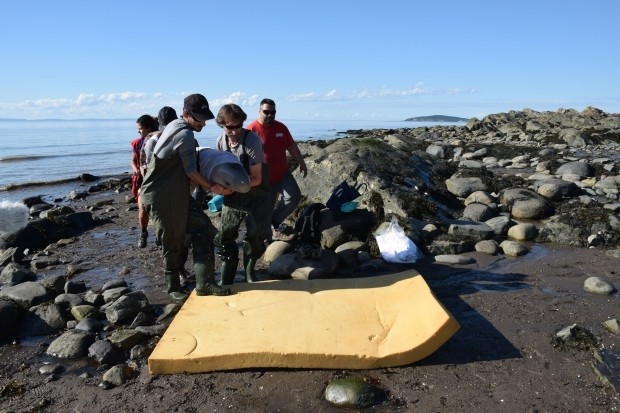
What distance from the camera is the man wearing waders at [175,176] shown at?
4504 millimetres

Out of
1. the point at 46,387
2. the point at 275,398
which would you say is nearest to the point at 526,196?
the point at 275,398

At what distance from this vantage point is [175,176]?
15.4 ft

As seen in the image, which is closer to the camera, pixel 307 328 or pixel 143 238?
pixel 307 328

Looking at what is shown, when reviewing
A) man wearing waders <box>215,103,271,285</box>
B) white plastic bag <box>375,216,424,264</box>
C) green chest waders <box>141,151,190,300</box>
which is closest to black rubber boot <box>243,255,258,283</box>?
man wearing waders <box>215,103,271,285</box>

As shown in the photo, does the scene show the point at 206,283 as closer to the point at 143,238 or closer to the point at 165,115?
the point at 165,115

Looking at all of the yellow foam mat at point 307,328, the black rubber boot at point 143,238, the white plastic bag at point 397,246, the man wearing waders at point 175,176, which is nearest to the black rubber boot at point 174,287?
the man wearing waders at point 175,176

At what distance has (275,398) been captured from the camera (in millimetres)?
3367

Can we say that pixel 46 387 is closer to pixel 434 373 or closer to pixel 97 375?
pixel 97 375

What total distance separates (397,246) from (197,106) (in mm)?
3195

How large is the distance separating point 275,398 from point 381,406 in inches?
27.1

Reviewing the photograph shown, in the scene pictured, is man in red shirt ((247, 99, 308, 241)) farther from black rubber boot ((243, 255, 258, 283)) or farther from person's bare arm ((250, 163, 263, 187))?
person's bare arm ((250, 163, 263, 187))

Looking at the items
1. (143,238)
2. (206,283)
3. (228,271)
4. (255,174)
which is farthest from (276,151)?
(143,238)

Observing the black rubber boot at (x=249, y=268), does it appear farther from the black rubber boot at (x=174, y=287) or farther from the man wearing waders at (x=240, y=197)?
the black rubber boot at (x=174, y=287)

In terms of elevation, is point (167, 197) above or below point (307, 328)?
above
